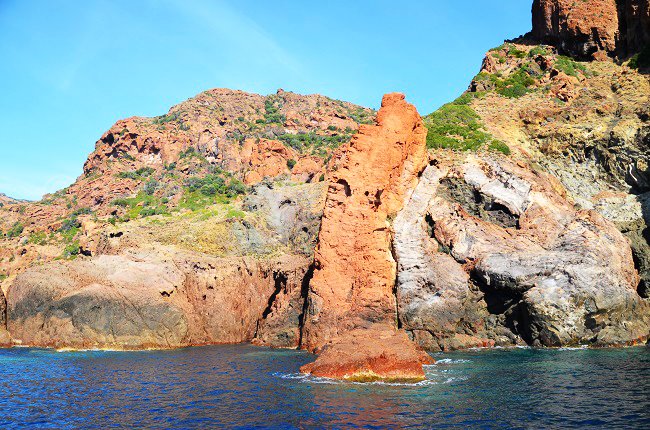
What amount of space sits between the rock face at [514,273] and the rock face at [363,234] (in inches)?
66.2

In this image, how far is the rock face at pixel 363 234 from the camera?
122 ft

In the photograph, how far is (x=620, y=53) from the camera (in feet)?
200

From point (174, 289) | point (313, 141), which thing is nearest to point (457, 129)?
point (174, 289)

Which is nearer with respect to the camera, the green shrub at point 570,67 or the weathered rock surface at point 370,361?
the weathered rock surface at point 370,361

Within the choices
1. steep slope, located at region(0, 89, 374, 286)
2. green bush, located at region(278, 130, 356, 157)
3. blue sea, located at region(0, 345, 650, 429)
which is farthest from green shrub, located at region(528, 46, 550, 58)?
blue sea, located at region(0, 345, 650, 429)

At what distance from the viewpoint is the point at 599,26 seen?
62.7 metres

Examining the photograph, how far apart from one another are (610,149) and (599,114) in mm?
6149

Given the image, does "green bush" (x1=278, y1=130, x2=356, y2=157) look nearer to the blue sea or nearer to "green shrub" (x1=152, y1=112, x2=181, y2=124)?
"green shrub" (x1=152, y1=112, x2=181, y2=124)

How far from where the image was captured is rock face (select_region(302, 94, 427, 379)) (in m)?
37.1

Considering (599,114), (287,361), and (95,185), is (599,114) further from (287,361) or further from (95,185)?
(95,185)

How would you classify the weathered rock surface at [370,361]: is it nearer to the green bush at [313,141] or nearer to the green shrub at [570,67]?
the green shrub at [570,67]

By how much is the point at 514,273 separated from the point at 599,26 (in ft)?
140

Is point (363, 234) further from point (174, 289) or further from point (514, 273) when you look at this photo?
point (174, 289)

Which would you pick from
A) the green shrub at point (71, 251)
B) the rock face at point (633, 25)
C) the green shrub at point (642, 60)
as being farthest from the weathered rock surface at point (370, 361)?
the green shrub at point (71, 251)
